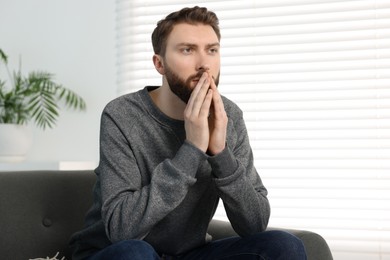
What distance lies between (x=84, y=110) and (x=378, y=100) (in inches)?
62.2

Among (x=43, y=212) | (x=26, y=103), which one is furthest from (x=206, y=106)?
(x=26, y=103)

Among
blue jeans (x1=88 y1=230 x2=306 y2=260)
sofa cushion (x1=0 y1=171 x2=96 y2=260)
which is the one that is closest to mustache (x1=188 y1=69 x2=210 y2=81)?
blue jeans (x1=88 y1=230 x2=306 y2=260)

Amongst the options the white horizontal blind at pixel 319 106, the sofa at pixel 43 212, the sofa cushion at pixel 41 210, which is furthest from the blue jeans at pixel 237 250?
the white horizontal blind at pixel 319 106

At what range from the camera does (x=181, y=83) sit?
195 cm

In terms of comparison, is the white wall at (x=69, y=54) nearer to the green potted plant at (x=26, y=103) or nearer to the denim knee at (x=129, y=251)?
the green potted plant at (x=26, y=103)

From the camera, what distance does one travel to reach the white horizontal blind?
3.25 metres

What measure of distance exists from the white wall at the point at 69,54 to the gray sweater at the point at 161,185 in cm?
170

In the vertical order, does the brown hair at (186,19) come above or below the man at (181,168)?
above

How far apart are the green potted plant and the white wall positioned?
0.05m

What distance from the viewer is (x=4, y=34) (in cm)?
Result: 392

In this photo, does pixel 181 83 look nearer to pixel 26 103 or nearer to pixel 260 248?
pixel 260 248

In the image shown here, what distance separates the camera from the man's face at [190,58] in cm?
194

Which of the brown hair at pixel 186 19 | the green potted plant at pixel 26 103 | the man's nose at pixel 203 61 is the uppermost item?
the brown hair at pixel 186 19

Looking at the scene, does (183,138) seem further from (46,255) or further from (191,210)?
(46,255)
